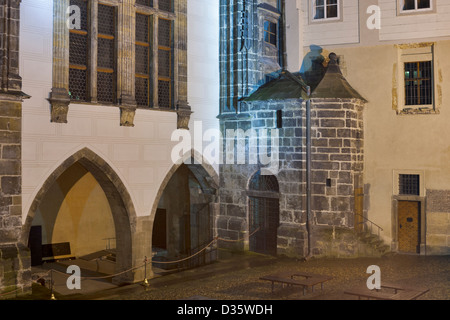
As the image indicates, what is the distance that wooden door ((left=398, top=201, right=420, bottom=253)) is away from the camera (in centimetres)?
1636

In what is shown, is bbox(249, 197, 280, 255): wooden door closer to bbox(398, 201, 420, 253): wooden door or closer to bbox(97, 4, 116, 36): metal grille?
bbox(398, 201, 420, 253): wooden door

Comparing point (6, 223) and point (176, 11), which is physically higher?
point (176, 11)

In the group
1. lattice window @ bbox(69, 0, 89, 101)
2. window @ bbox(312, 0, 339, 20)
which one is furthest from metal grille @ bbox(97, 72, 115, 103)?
window @ bbox(312, 0, 339, 20)

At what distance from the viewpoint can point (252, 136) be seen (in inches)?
645

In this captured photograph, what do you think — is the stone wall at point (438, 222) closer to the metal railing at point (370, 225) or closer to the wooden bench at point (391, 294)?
the metal railing at point (370, 225)

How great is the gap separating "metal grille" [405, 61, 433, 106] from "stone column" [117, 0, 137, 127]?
27.0 feet

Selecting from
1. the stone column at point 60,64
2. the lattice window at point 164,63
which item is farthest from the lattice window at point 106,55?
the lattice window at point 164,63

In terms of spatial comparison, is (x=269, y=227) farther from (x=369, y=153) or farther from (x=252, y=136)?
(x=369, y=153)

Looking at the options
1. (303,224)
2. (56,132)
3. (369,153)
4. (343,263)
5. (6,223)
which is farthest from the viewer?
(369,153)

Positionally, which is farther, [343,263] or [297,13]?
[297,13]
